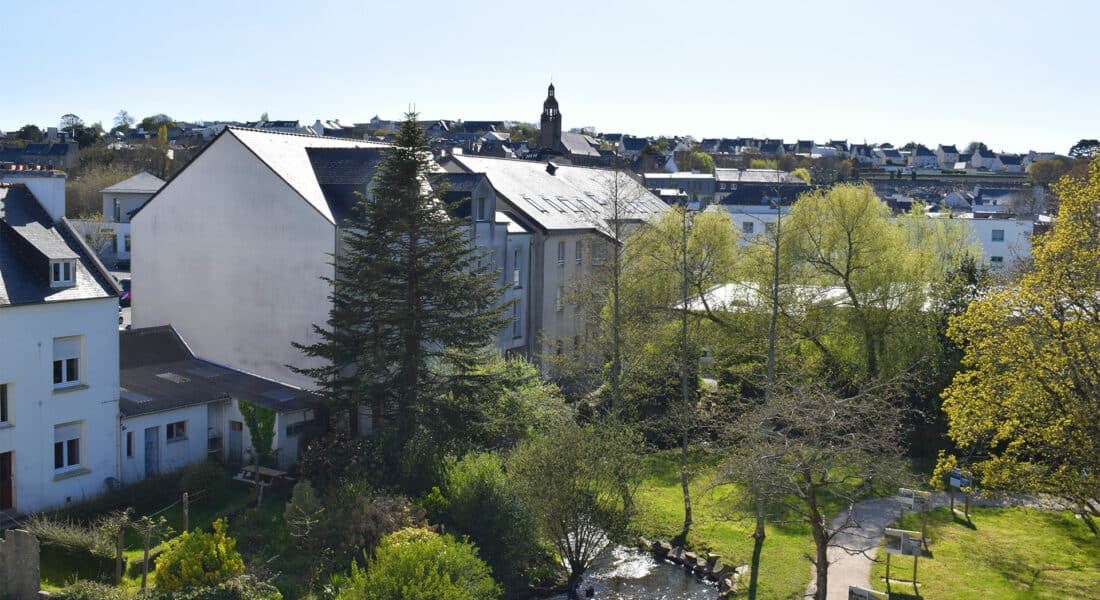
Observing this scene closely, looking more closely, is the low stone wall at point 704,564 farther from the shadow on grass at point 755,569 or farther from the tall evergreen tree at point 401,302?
the tall evergreen tree at point 401,302

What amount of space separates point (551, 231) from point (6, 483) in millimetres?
23300

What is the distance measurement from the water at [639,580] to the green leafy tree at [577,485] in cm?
63

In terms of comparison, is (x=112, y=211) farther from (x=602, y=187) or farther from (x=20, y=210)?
(x=20, y=210)

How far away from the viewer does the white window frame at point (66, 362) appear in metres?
21.7

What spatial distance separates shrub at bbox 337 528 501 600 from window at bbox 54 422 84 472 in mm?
9289

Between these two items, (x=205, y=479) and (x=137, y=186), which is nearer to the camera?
(x=205, y=479)

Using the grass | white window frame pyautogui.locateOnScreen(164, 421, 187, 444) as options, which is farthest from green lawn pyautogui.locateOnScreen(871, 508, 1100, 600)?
white window frame pyautogui.locateOnScreen(164, 421, 187, 444)

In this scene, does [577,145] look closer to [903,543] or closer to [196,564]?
[903,543]

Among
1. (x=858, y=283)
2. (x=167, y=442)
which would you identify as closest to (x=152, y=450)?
(x=167, y=442)

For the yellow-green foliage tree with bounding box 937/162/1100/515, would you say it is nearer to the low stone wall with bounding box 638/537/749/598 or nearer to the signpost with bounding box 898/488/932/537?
the signpost with bounding box 898/488/932/537

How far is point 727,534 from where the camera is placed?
952 inches

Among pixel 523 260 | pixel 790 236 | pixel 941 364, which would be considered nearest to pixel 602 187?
pixel 523 260

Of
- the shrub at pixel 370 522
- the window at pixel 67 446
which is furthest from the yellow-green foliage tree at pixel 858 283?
the window at pixel 67 446

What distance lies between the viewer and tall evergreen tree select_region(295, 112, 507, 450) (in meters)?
24.2
